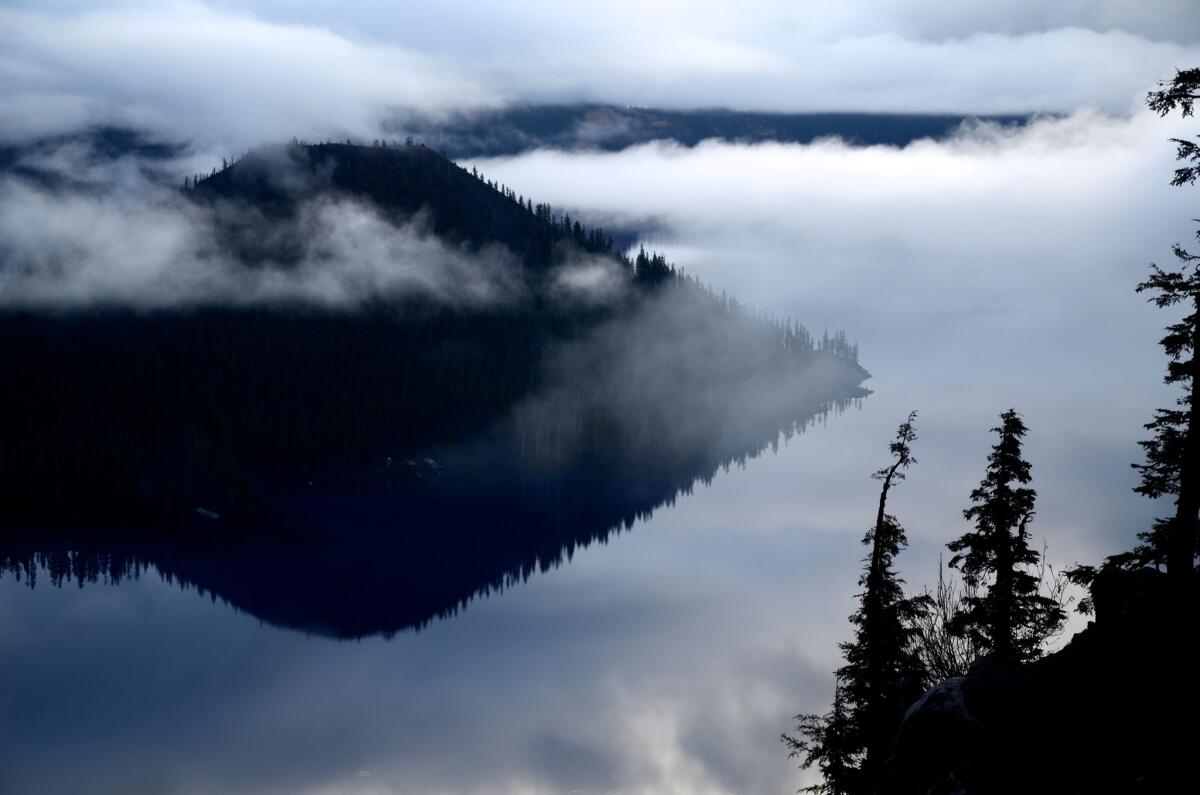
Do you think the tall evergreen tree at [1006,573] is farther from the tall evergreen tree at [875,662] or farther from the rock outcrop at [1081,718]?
the rock outcrop at [1081,718]

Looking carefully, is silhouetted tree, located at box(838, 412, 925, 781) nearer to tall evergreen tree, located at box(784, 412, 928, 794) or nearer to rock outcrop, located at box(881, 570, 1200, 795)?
tall evergreen tree, located at box(784, 412, 928, 794)

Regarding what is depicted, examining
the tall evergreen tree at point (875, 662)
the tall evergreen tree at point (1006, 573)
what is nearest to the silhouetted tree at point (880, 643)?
the tall evergreen tree at point (875, 662)

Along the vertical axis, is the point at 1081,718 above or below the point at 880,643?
above

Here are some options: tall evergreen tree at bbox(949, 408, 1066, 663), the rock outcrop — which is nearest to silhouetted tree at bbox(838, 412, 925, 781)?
tall evergreen tree at bbox(949, 408, 1066, 663)

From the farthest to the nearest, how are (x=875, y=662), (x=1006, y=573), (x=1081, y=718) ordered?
(x=875, y=662), (x=1006, y=573), (x=1081, y=718)

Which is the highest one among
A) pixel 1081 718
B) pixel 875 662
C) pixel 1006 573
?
pixel 1081 718

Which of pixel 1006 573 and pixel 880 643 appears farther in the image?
pixel 880 643

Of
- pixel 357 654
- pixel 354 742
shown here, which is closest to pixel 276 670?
pixel 357 654

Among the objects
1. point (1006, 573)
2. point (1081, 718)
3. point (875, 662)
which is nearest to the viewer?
point (1081, 718)

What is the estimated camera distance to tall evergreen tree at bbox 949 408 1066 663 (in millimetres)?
34906

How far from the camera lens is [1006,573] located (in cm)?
3516

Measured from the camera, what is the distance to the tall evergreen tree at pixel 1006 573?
3491 centimetres

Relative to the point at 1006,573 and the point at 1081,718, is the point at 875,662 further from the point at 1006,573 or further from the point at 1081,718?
the point at 1081,718

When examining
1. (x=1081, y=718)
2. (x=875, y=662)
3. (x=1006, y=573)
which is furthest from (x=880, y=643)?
(x=1081, y=718)
